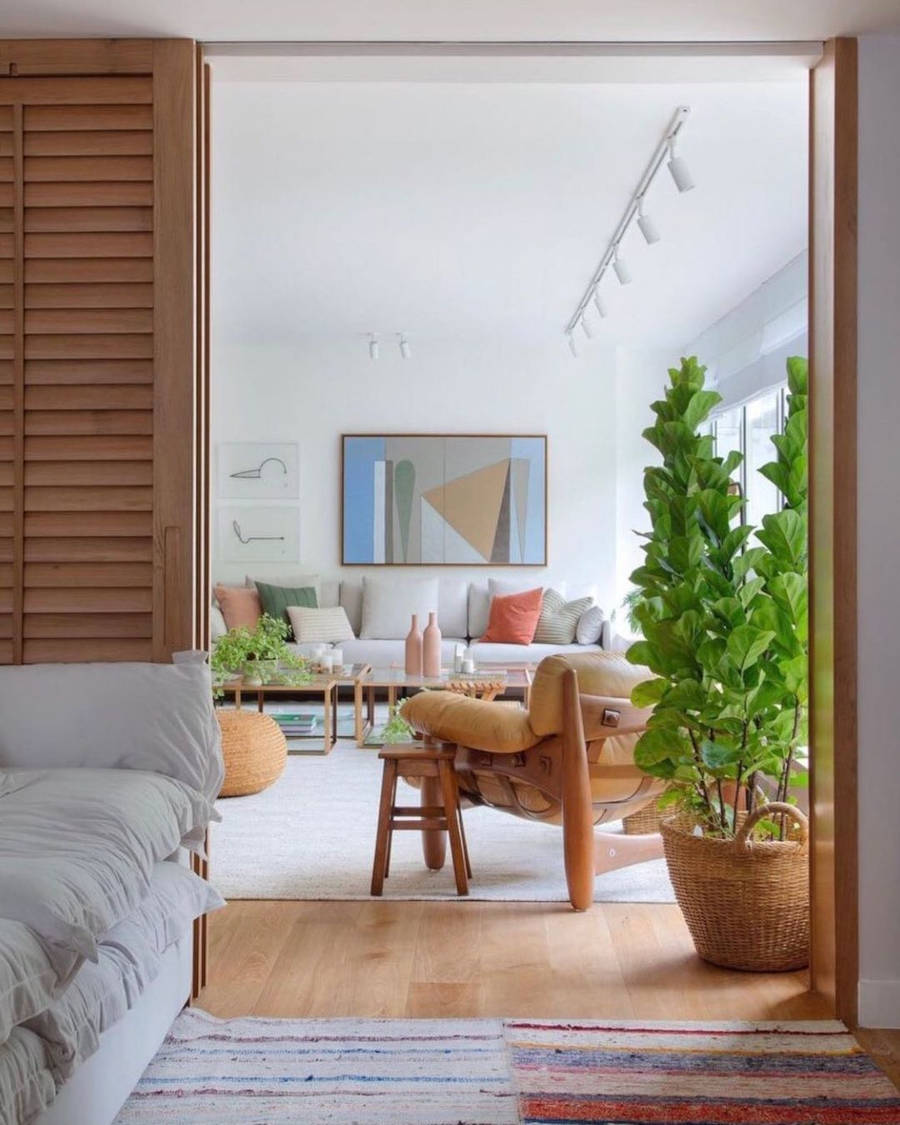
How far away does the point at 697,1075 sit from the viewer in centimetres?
241

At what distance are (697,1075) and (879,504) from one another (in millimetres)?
1343

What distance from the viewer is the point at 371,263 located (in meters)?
6.27

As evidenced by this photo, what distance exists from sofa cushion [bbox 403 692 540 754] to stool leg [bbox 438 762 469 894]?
0.11 m

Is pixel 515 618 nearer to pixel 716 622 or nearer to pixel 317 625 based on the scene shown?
pixel 317 625

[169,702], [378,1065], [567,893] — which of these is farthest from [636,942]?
[169,702]

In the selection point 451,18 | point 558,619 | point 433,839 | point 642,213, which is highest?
point 642,213

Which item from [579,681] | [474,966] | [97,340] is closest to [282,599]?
[579,681]

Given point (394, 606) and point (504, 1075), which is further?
point (394, 606)

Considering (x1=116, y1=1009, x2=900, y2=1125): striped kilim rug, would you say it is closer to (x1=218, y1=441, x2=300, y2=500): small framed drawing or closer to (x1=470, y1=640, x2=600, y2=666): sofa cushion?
(x1=470, y1=640, x2=600, y2=666): sofa cushion

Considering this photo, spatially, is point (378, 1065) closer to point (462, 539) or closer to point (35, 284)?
point (35, 284)

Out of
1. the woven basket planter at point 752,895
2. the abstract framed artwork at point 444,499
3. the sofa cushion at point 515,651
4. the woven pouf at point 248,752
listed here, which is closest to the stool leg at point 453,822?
the woven basket planter at point 752,895

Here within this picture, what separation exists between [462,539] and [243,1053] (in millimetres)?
6376

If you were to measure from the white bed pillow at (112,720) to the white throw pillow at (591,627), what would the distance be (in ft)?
18.4

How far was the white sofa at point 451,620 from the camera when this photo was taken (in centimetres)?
782
